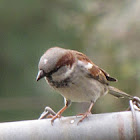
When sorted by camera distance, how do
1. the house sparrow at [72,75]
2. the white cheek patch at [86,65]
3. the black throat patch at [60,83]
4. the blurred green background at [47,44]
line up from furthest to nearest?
the blurred green background at [47,44], the white cheek patch at [86,65], the black throat patch at [60,83], the house sparrow at [72,75]

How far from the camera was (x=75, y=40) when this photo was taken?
5.14 metres

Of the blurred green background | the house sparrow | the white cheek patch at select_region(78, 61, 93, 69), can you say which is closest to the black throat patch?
the house sparrow

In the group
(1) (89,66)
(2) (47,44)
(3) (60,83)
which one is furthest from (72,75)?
(2) (47,44)

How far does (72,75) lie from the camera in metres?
3.06

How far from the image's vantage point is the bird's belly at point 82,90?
3.06 m

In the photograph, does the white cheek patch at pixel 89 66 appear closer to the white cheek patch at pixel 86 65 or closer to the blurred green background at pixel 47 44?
the white cheek patch at pixel 86 65

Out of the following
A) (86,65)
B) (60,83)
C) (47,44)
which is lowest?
(60,83)

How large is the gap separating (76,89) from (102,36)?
5.72 ft

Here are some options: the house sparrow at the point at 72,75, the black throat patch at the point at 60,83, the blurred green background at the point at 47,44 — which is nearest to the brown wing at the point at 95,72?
the house sparrow at the point at 72,75

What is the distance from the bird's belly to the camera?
3062 mm

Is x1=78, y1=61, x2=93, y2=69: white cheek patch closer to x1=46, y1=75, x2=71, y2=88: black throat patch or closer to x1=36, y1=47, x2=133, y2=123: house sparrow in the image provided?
x1=36, y1=47, x2=133, y2=123: house sparrow

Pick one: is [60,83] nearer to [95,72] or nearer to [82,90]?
[82,90]

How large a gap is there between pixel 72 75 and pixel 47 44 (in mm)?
2155

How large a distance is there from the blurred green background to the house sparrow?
1290mm
